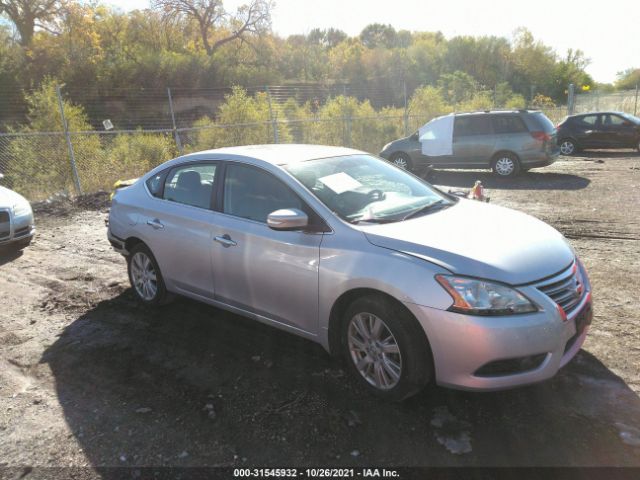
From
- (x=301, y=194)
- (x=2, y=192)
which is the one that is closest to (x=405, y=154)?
(x=2, y=192)

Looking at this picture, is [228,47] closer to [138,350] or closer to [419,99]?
[419,99]

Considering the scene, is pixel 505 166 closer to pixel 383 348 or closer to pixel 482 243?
pixel 482 243

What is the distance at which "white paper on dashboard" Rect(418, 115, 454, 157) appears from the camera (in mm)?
13648

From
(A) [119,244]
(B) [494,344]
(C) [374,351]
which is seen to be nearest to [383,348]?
(C) [374,351]

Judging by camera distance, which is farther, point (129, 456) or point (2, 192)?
point (2, 192)

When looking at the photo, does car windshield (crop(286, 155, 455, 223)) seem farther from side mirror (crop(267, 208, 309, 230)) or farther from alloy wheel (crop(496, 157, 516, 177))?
alloy wheel (crop(496, 157, 516, 177))

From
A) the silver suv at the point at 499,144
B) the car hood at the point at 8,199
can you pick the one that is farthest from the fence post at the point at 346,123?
the car hood at the point at 8,199

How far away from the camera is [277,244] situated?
3.54 meters

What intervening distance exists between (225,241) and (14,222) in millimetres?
4828

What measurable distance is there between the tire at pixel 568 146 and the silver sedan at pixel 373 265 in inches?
626

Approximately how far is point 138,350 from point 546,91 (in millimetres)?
53212

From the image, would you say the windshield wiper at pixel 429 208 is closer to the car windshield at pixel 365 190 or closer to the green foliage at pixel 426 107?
the car windshield at pixel 365 190

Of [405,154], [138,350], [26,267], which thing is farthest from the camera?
[405,154]


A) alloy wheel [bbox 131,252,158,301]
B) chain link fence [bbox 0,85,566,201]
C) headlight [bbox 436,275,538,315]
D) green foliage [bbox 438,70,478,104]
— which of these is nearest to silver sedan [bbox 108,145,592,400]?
headlight [bbox 436,275,538,315]
